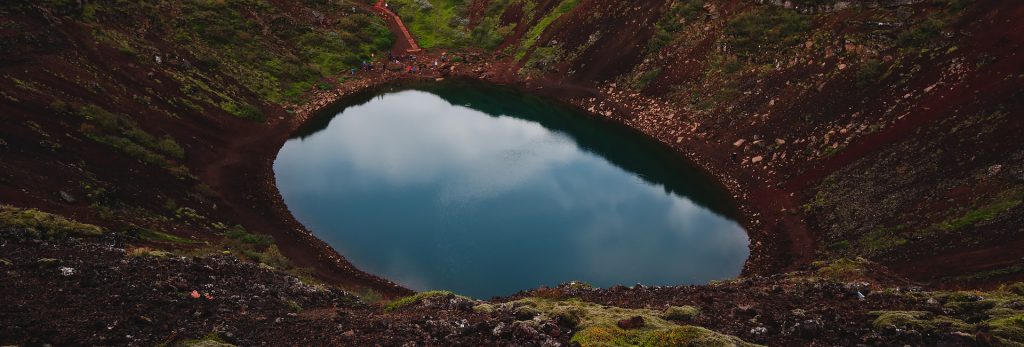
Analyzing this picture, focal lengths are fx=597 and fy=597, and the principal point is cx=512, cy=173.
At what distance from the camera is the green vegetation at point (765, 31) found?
50344mm

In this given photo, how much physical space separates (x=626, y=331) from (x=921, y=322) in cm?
706

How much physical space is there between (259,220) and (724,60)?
4071 centimetres

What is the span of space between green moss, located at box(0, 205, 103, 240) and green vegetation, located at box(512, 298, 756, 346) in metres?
17.1

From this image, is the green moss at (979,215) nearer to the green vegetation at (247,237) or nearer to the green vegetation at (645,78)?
the green vegetation at (645,78)

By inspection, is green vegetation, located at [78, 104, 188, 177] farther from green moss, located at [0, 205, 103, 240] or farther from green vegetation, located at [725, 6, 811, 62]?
green vegetation, located at [725, 6, 811, 62]

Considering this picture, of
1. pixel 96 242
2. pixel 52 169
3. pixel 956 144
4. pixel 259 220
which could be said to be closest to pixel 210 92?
pixel 259 220

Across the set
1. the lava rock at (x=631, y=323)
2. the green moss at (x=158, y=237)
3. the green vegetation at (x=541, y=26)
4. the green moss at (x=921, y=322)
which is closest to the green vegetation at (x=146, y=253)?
the green moss at (x=158, y=237)

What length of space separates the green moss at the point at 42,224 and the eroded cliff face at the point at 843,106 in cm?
3330

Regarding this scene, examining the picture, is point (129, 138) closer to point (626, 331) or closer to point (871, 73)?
point (626, 331)

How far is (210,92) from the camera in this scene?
5241 centimetres

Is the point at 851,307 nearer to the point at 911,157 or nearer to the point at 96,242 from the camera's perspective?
the point at 911,157

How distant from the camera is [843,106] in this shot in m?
42.6

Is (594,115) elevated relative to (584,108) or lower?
lower

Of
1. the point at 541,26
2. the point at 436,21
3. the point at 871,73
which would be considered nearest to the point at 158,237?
the point at 871,73
